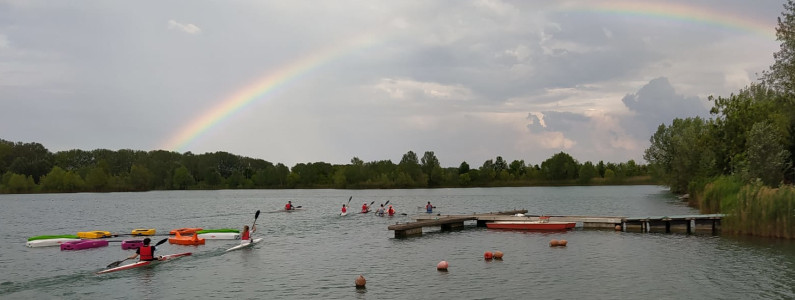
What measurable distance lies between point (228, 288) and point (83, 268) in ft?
42.4

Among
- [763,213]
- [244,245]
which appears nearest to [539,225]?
[763,213]

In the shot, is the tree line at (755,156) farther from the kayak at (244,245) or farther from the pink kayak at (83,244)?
the pink kayak at (83,244)

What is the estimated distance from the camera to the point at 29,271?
35.8 meters

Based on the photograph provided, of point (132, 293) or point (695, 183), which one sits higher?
point (695, 183)

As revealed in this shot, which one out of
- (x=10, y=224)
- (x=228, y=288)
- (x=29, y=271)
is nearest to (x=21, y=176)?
(x=10, y=224)

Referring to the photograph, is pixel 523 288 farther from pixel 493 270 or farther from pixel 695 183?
pixel 695 183

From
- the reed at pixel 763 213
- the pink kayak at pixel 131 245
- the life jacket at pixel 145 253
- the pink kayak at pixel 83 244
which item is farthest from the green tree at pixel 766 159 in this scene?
the pink kayak at pixel 83 244

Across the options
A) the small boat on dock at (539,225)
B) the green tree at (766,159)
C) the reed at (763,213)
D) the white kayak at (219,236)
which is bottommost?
the white kayak at (219,236)

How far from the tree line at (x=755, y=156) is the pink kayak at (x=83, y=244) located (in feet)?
156

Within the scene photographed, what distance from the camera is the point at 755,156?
49781 millimetres

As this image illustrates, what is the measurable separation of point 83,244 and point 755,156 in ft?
177

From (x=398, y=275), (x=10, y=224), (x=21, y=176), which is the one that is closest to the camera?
(x=398, y=275)

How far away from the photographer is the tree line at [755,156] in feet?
131

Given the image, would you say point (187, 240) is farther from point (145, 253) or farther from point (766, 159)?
point (766, 159)
